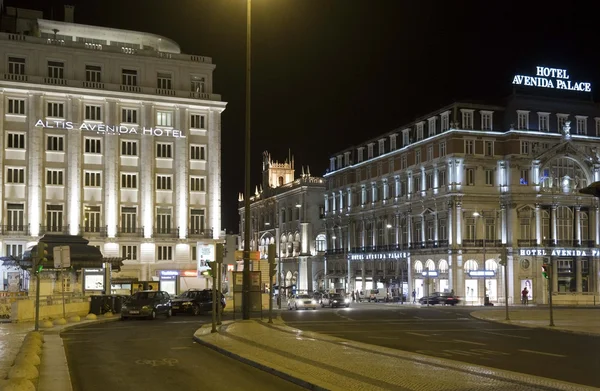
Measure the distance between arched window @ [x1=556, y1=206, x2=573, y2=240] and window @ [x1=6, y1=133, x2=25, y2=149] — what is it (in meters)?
57.4

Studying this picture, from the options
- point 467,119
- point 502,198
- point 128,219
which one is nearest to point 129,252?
point 128,219

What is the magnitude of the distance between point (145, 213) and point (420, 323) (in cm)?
4920

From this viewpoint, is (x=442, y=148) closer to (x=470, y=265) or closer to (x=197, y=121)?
(x=470, y=265)

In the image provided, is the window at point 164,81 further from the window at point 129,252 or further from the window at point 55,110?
the window at point 129,252

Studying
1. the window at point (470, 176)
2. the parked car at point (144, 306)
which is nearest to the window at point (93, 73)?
the window at point (470, 176)

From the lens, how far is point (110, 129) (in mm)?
81188

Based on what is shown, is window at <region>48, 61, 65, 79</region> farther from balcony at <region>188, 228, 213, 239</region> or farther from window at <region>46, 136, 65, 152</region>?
balcony at <region>188, 228, 213, 239</region>

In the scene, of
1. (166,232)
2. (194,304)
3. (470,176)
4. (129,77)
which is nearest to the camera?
(194,304)

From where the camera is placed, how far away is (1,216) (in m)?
76.4

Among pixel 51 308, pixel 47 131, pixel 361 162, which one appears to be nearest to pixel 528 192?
pixel 361 162

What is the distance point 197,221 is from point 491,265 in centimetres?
3197

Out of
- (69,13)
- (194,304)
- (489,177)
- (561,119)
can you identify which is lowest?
(194,304)

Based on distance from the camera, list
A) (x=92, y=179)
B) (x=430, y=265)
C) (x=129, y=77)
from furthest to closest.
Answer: (x=430, y=265) < (x=129, y=77) < (x=92, y=179)

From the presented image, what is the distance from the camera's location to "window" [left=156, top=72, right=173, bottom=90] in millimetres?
83938
